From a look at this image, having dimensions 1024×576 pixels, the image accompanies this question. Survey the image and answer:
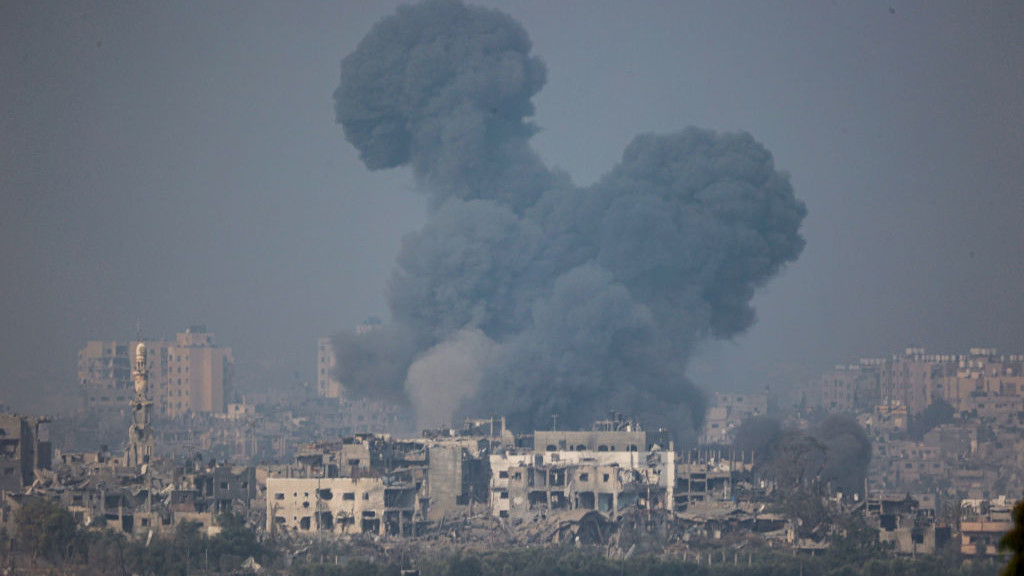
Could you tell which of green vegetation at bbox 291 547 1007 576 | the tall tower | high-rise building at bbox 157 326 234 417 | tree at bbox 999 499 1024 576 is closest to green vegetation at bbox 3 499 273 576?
green vegetation at bbox 291 547 1007 576

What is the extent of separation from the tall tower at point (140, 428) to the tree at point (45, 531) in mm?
8565

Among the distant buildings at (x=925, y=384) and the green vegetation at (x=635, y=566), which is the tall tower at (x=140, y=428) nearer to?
the green vegetation at (x=635, y=566)

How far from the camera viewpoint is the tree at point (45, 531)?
57812 millimetres

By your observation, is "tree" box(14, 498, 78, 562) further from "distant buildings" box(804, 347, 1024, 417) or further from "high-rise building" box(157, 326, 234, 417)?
"high-rise building" box(157, 326, 234, 417)

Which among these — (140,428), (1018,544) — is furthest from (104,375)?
(1018,544)

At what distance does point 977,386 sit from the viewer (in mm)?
104188

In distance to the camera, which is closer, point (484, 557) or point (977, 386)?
point (484, 557)

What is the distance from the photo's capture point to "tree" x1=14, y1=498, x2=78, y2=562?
190ft

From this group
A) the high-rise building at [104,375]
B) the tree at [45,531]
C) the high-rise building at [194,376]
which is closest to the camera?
the tree at [45,531]

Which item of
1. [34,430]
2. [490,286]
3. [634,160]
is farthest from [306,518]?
[634,160]

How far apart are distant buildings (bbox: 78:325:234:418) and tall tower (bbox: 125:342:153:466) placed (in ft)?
130

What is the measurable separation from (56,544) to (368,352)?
79.2 feet

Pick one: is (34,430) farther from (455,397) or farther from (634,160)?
(634,160)

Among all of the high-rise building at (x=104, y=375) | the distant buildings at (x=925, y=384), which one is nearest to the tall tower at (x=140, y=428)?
the high-rise building at (x=104, y=375)
